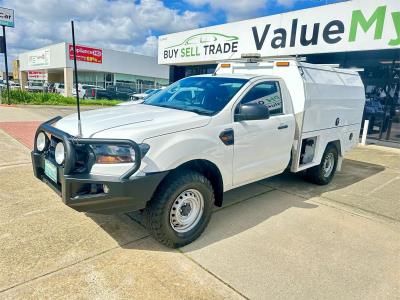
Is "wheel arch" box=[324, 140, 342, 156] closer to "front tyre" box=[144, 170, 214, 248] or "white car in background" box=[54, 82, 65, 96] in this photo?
"front tyre" box=[144, 170, 214, 248]

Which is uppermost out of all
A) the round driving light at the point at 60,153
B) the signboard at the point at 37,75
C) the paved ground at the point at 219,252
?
the signboard at the point at 37,75

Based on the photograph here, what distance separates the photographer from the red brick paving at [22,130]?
7912mm

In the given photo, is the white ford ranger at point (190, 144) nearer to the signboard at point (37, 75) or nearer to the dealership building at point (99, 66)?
the dealership building at point (99, 66)

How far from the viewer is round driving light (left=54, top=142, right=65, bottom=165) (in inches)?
112

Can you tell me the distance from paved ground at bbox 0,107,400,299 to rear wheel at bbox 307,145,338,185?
2.06 ft

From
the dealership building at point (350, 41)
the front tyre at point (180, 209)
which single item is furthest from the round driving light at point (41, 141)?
the dealership building at point (350, 41)

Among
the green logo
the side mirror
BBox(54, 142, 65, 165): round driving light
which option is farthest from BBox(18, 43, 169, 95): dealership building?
the side mirror

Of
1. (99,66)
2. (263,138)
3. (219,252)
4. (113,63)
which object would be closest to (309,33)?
(263,138)

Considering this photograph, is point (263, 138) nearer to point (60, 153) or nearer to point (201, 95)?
point (201, 95)

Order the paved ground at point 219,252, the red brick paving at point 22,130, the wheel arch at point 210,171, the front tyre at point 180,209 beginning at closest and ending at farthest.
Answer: the paved ground at point 219,252
the front tyre at point 180,209
the wheel arch at point 210,171
the red brick paving at point 22,130

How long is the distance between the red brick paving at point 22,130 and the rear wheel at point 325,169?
6325 millimetres

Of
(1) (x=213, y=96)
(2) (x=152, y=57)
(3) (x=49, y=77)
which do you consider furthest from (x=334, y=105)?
(3) (x=49, y=77)

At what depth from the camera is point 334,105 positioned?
5.23 meters

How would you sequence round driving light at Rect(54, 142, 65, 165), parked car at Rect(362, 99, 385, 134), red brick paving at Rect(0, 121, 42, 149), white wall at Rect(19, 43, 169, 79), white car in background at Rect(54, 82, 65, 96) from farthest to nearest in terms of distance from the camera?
white car in background at Rect(54, 82, 65, 96), white wall at Rect(19, 43, 169, 79), parked car at Rect(362, 99, 385, 134), red brick paving at Rect(0, 121, 42, 149), round driving light at Rect(54, 142, 65, 165)
